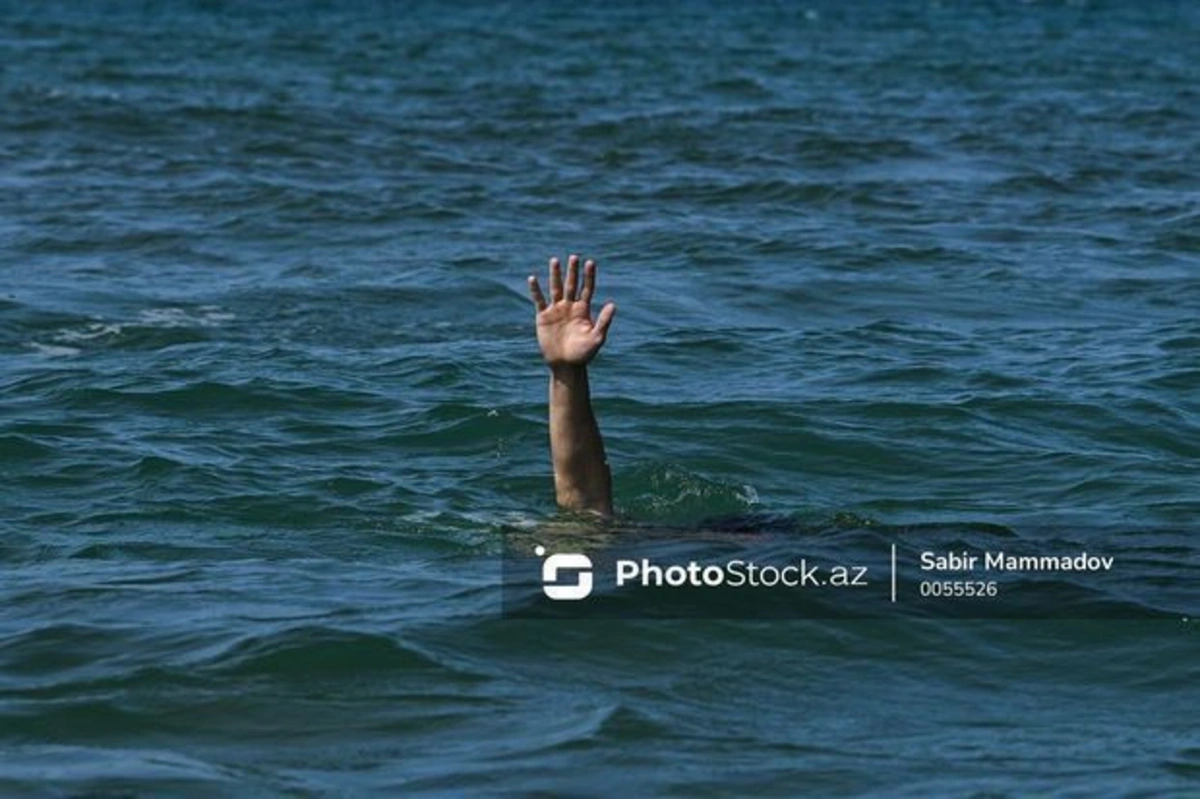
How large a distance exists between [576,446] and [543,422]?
3.21 metres

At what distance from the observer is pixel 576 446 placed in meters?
9.66

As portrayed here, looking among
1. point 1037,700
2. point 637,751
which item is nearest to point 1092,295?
point 1037,700

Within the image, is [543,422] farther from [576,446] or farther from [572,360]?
[572,360]

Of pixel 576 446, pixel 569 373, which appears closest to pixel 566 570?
pixel 576 446

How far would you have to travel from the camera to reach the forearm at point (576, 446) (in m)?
9.55

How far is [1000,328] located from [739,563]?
20.2ft

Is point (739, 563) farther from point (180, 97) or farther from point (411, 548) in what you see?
point (180, 97)

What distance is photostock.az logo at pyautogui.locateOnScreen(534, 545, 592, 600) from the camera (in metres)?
9.31

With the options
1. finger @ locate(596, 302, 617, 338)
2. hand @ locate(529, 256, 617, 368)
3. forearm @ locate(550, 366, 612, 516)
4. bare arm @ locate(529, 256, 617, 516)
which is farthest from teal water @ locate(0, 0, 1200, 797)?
finger @ locate(596, 302, 617, 338)

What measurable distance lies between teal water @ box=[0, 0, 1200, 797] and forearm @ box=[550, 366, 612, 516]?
0.53 meters

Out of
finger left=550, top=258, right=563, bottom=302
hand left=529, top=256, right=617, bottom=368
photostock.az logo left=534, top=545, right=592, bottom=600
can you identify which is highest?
finger left=550, top=258, right=563, bottom=302

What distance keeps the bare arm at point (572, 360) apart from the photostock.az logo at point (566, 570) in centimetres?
33

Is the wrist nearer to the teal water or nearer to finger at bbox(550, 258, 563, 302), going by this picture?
finger at bbox(550, 258, 563, 302)

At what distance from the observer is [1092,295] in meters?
16.6
